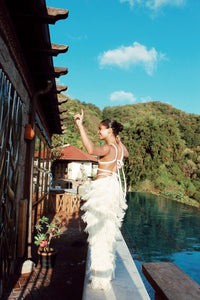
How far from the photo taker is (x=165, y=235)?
7.52m

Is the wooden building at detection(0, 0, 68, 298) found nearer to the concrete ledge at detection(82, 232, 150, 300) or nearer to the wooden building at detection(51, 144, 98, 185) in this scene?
the concrete ledge at detection(82, 232, 150, 300)

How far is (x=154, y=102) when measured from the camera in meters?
56.1

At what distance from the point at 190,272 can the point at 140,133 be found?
1566 cm

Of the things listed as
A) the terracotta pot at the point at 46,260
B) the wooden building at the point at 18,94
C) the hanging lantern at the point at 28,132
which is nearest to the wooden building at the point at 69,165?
the wooden building at the point at 18,94

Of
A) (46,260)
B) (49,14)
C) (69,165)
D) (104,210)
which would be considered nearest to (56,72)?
(49,14)

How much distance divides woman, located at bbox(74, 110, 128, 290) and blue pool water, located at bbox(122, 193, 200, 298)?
293cm

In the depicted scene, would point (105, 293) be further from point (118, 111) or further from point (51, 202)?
point (118, 111)

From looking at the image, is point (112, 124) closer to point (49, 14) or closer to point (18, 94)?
point (49, 14)

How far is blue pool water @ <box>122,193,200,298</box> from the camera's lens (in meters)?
5.71

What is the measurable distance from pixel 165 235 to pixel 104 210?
590 cm

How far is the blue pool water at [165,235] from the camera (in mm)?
5711

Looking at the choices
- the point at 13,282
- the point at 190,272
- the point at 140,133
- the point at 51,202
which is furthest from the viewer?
the point at 140,133

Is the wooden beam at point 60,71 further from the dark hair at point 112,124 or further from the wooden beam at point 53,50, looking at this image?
the dark hair at point 112,124

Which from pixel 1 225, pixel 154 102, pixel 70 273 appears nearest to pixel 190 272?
pixel 70 273
